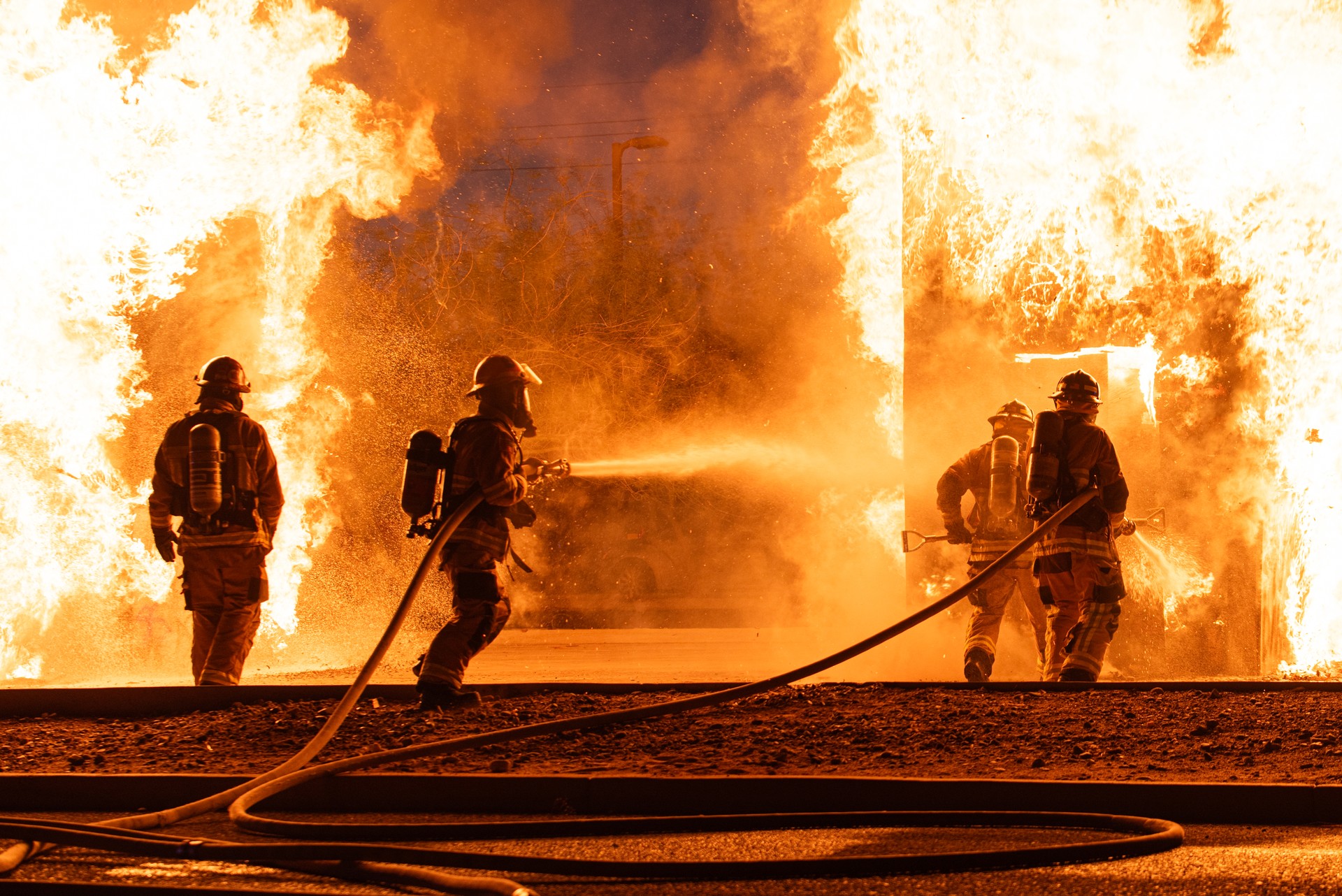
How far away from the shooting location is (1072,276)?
28.8 feet

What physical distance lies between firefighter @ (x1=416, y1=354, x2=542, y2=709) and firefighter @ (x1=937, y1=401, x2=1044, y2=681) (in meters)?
2.96

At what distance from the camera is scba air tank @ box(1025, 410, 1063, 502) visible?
21.1 ft

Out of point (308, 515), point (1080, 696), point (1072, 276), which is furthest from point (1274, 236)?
point (308, 515)

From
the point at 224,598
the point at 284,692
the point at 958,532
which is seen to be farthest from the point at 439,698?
the point at 958,532

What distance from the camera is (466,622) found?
564 cm

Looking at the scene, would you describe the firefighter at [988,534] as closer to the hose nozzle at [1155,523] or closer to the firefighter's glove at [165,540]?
the hose nozzle at [1155,523]

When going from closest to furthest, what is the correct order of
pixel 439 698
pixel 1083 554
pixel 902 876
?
pixel 902 876 < pixel 439 698 < pixel 1083 554

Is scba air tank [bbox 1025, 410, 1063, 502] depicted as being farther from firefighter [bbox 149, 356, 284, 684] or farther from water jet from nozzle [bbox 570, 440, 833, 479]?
water jet from nozzle [bbox 570, 440, 833, 479]

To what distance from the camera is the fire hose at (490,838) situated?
9.96 feet

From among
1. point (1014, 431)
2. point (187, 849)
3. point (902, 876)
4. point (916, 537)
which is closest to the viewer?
point (902, 876)

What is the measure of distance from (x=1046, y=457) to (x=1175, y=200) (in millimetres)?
3223

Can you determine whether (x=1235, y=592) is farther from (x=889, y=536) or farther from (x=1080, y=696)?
(x=1080, y=696)

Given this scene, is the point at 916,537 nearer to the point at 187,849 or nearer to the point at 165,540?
the point at 165,540

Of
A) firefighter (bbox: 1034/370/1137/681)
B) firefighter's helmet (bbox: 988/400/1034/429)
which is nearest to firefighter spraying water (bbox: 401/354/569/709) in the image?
firefighter (bbox: 1034/370/1137/681)
